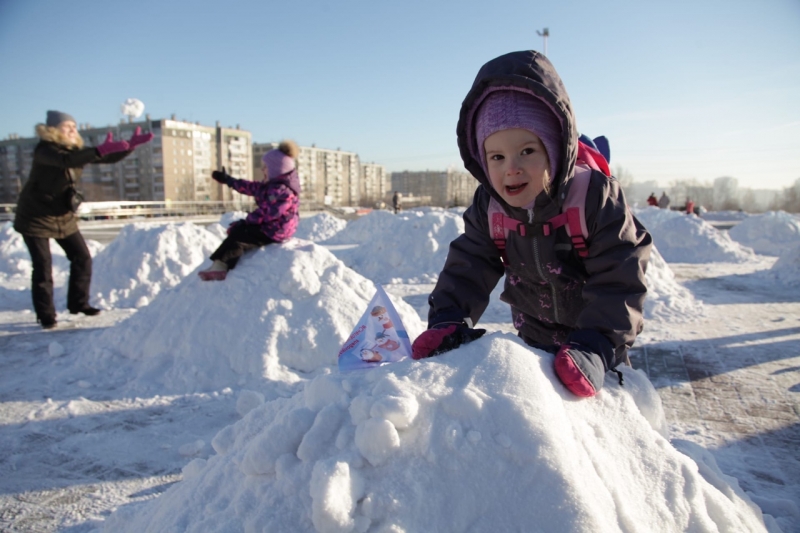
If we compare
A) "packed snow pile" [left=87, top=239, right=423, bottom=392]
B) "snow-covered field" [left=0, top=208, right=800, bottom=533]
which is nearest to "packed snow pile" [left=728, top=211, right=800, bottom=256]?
"snow-covered field" [left=0, top=208, right=800, bottom=533]

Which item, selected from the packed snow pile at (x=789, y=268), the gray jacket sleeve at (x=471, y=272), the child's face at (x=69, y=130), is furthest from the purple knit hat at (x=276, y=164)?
the packed snow pile at (x=789, y=268)

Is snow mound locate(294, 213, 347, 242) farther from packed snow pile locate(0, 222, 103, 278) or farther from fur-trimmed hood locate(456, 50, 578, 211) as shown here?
fur-trimmed hood locate(456, 50, 578, 211)

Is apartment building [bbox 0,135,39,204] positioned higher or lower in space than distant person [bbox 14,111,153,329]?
higher

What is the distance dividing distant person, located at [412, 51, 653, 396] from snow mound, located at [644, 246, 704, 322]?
3.72 metres

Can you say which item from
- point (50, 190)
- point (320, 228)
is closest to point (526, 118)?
point (50, 190)

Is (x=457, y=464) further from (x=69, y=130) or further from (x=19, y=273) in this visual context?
(x=19, y=273)

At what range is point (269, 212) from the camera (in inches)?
181

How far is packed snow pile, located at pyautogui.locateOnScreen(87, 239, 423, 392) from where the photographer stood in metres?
3.67

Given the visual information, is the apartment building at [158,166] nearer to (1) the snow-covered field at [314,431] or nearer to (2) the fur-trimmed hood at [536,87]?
(1) the snow-covered field at [314,431]

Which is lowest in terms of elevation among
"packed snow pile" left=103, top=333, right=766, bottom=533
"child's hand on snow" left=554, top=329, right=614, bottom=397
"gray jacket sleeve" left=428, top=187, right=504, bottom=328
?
"packed snow pile" left=103, top=333, right=766, bottom=533

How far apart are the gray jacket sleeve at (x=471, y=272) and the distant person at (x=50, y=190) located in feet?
14.2

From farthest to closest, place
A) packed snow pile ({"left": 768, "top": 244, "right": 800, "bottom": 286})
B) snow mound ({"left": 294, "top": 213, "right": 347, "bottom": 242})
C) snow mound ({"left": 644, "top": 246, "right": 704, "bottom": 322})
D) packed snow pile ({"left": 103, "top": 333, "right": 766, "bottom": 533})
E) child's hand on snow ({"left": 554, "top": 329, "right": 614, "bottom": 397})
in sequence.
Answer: snow mound ({"left": 294, "top": 213, "right": 347, "bottom": 242}), packed snow pile ({"left": 768, "top": 244, "right": 800, "bottom": 286}), snow mound ({"left": 644, "top": 246, "right": 704, "bottom": 322}), child's hand on snow ({"left": 554, "top": 329, "right": 614, "bottom": 397}), packed snow pile ({"left": 103, "top": 333, "right": 766, "bottom": 533})

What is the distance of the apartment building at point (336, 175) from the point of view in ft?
252

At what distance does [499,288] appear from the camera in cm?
718
